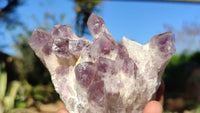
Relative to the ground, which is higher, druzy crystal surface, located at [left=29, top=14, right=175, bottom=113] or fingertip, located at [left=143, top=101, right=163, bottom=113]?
druzy crystal surface, located at [left=29, top=14, right=175, bottom=113]

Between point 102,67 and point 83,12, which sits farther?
point 83,12

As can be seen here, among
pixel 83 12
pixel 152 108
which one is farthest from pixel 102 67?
pixel 83 12

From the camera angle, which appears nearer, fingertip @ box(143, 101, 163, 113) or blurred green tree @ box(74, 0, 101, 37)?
fingertip @ box(143, 101, 163, 113)

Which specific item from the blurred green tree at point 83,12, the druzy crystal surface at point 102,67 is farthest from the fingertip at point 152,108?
the blurred green tree at point 83,12

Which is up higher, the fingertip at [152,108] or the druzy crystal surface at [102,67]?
the druzy crystal surface at [102,67]

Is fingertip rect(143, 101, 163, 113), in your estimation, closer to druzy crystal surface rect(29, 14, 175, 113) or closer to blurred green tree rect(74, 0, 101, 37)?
druzy crystal surface rect(29, 14, 175, 113)

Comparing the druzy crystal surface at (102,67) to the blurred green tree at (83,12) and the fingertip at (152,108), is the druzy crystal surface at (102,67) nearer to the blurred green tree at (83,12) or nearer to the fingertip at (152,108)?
the fingertip at (152,108)

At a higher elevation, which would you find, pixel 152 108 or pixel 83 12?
pixel 83 12

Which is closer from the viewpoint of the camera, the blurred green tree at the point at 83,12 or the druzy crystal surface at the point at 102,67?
the druzy crystal surface at the point at 102,67

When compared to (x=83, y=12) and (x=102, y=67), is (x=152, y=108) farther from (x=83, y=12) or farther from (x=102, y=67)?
(x=83, y=12)

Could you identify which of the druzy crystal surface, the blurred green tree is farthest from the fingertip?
the blurred green tree
